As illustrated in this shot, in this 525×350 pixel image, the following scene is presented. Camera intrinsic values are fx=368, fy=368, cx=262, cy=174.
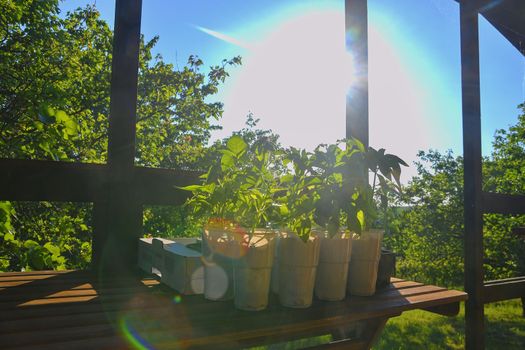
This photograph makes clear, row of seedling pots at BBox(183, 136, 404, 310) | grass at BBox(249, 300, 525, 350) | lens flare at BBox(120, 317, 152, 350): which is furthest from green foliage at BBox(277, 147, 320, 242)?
grass at BBox(249, 300, 525, 350)

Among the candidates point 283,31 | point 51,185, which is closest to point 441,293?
point 51,185

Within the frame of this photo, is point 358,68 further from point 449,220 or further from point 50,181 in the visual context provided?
point 449,220

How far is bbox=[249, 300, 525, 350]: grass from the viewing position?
126 inches

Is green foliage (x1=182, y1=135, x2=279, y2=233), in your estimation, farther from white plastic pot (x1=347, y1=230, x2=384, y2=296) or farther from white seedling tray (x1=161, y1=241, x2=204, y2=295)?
white plastic pot (x1=347, y1=230, x2=384, y2=296)

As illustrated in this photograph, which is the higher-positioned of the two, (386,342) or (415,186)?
(415,186)

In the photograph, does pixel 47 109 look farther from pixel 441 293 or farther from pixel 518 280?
pixel 518 280

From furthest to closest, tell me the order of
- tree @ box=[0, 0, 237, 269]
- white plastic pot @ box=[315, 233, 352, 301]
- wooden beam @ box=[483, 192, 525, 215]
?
1. wooden beam @ box=[483, 192, 525, 215]
2. tree @ box=[0, 0, 237, 269]
3. white plastic pot @ box=[315, 233, 352, 301]

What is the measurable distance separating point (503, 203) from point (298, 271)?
79.4 inches

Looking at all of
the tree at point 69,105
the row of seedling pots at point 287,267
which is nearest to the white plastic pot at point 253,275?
the row of seedling pots at point 287,267

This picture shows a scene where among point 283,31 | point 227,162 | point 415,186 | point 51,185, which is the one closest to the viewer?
point 227,162

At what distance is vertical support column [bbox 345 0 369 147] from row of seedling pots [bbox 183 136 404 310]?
0.81 metres

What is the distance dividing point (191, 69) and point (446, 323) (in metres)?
7.80

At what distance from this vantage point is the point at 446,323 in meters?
4.12

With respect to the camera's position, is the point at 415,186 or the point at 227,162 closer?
the point at 227,162
